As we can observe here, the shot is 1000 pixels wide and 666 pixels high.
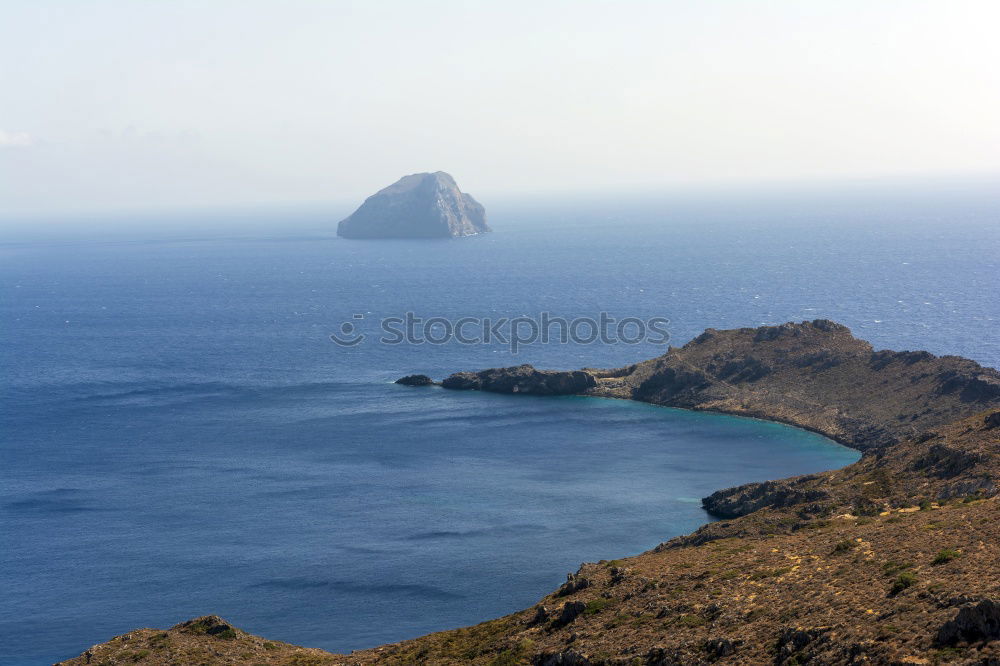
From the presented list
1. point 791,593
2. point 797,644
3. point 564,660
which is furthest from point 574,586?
point 797,644

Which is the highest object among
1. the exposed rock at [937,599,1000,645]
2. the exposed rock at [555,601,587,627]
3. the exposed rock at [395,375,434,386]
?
the exposed rock at [937,599,1000,645]

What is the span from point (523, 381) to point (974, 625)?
12008cm

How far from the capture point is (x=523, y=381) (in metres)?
157

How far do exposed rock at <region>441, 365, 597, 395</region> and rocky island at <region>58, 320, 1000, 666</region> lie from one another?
184ft

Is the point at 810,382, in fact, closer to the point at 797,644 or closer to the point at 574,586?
the point at 574,586

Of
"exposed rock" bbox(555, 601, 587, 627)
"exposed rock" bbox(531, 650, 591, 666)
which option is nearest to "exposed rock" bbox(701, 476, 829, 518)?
"exposed rock" bbox(555, 601, 587, 627)

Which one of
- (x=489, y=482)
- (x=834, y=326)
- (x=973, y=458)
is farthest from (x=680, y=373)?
(x=973, y=458)

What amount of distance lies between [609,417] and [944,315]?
92619 mm

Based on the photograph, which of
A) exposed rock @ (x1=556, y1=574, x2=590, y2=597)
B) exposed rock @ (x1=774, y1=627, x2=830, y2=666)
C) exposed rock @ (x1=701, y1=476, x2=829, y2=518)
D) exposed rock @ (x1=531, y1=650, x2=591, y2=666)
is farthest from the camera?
exposed rock @ (x1=701, y1=476, x2=829, y2=518)

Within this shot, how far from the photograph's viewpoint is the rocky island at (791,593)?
42531 millimetres

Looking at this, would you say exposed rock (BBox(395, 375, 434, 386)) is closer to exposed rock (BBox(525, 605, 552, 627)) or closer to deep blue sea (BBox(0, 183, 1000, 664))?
deep blue sea (BBox(0, 183, 1000, 664))

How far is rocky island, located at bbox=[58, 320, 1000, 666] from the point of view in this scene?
42531mm

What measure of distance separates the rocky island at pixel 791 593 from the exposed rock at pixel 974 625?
49mm

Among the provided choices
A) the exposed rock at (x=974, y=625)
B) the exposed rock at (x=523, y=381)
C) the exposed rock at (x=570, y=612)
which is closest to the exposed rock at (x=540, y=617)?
the exposed rock at (x=570, y=612)
